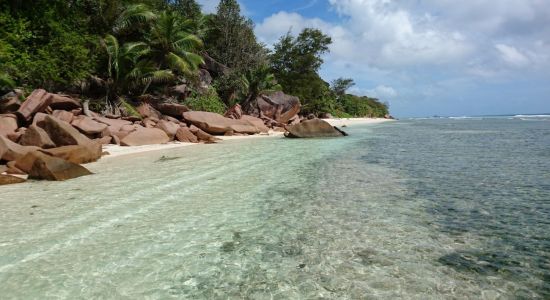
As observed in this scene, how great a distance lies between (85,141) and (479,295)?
426 inches

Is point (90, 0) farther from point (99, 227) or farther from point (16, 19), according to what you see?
point (99, 227)

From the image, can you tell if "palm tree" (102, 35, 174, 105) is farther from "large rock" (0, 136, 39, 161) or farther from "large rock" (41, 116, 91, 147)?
"large rock" (0, 136, 39, 161)

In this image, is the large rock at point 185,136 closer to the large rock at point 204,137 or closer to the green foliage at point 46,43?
the large rock at point 204,137

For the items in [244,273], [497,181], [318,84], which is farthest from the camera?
[318,84]

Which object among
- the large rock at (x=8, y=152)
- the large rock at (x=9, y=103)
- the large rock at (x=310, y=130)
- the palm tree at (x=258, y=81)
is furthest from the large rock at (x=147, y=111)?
the large rock at (x=8, y=152)

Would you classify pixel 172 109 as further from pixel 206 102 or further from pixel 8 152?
pixel 8 152

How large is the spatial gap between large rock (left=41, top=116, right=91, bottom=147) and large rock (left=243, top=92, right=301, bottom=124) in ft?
69.6

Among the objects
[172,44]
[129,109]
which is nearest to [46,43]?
[129,109]

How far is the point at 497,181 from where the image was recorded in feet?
23.7

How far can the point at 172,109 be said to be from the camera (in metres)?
21.0

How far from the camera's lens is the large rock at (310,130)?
2039 centimetres

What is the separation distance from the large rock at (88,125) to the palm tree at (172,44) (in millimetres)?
8278

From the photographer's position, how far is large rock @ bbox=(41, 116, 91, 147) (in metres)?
10.5

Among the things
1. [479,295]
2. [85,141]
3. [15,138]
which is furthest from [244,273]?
[15,138]
